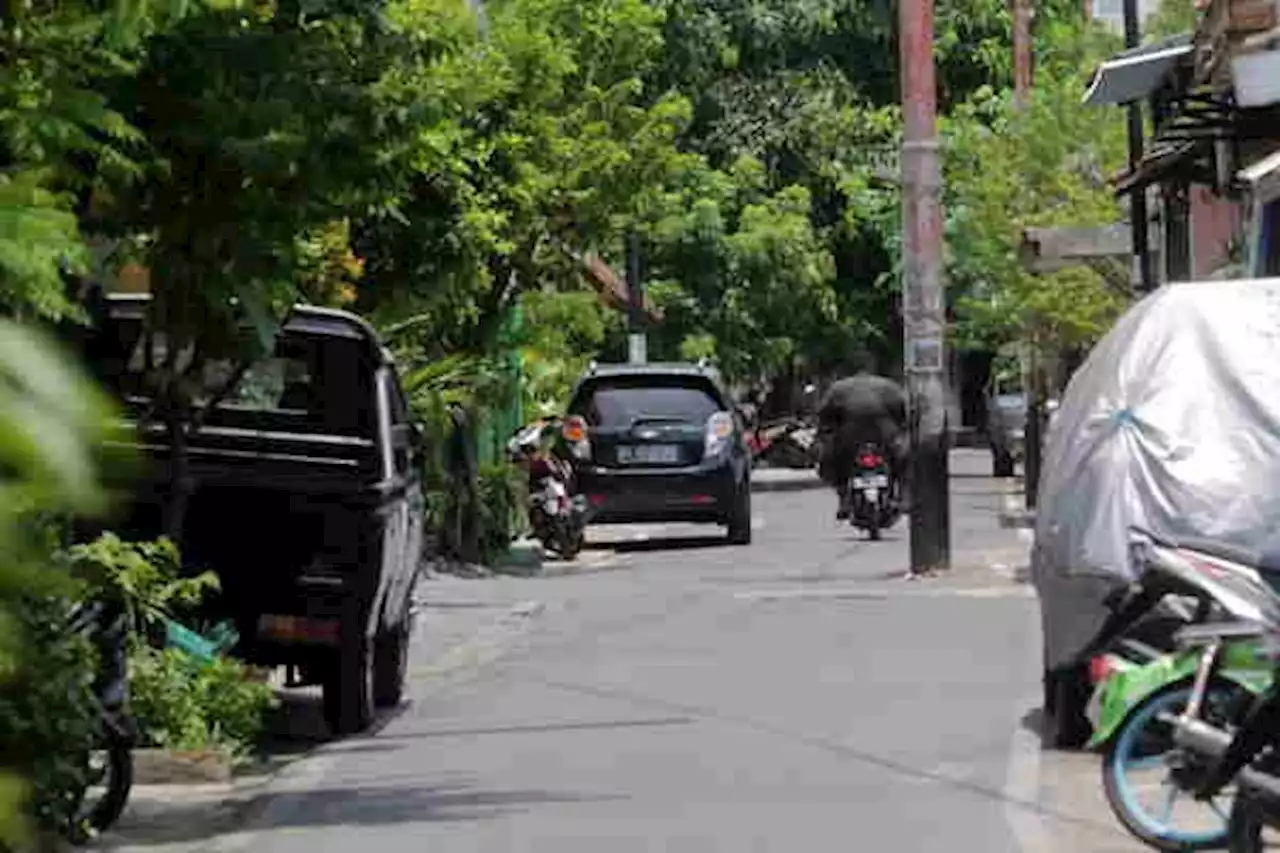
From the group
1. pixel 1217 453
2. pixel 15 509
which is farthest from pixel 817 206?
pixel 15 509

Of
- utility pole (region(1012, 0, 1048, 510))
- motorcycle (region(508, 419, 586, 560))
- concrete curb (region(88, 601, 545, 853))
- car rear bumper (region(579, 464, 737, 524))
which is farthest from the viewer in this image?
utility pole (region(1012, 0, 1048, 510))

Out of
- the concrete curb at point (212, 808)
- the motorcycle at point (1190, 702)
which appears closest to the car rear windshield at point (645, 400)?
the concrete curb at point (212, 808)

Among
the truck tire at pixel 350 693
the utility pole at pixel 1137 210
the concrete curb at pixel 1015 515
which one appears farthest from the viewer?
the concrete curb at pixel 1015 515

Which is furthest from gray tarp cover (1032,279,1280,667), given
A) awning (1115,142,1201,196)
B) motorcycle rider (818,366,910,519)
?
motorcycle rider (818,366,910,519)

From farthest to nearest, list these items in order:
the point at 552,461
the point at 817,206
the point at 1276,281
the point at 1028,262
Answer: the point at 817,206 < the point at 1028,262 < the point at 552,461 < the point at 1276,281

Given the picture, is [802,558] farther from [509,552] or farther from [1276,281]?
[1276,281]

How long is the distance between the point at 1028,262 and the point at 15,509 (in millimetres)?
28424

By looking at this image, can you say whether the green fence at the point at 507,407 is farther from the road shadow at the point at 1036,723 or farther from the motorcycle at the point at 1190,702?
the motorcycle at the point at 1190,702

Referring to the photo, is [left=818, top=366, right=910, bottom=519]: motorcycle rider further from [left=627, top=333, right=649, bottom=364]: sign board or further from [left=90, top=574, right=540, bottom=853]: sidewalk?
[left=627, top=333, right=649, bottom=364]: sign board

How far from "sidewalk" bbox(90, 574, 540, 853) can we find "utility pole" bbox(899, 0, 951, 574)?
3.54 m

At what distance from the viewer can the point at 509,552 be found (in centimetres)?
2631

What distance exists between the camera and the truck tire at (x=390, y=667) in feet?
46.9

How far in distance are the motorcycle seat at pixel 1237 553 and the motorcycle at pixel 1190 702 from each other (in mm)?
48

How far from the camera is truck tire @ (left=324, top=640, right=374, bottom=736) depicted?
12836 millimetres
